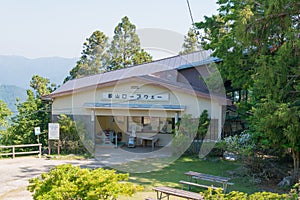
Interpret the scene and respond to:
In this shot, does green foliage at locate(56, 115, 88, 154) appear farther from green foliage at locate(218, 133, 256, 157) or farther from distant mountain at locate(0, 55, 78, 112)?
distant mountain at locate(0, 55, 78, 112)

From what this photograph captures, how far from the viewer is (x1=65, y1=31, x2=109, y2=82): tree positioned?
3359 cm

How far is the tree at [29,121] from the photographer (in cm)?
1914

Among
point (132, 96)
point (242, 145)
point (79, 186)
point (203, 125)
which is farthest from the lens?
point (132, 96)

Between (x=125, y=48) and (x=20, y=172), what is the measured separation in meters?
24.2

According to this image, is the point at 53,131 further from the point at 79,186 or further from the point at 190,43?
the point at 190,43

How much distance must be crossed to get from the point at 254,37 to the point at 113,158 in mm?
8638

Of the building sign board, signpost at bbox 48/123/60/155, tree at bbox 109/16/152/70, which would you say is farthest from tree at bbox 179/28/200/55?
signpost at bbox 48/123/60/155

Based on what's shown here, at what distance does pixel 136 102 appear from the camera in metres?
16.7

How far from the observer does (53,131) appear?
15008mm

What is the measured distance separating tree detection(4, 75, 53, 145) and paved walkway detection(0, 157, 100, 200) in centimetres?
492

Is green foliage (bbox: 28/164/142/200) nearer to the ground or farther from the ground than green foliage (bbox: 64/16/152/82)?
nearer to the ground

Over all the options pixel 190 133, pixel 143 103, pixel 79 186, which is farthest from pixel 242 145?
pixel 79 186

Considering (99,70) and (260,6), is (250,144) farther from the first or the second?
(99,70)

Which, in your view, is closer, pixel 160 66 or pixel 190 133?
pixel 190 133
